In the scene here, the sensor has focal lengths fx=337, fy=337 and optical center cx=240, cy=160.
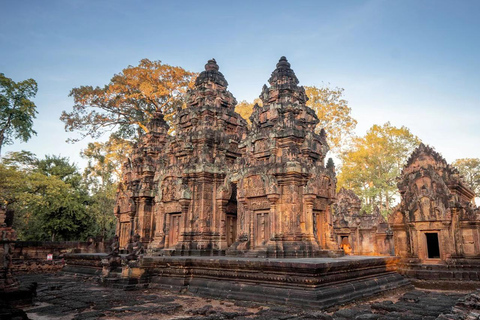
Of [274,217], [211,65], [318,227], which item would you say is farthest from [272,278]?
[211,65]

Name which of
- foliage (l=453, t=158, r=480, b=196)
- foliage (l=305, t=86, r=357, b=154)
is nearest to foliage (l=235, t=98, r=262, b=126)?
foliage (l=305, t=86, r=357, b=154)

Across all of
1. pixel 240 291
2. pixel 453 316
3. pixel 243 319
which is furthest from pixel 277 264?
pixel 453 316

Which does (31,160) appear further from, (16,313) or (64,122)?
(16,313)

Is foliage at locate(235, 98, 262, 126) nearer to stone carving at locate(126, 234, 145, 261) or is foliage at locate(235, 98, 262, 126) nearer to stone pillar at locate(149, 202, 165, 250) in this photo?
stone pillar at locate(149, 202, 165, 250)

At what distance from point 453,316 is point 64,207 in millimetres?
22488

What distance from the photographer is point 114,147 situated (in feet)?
82.0

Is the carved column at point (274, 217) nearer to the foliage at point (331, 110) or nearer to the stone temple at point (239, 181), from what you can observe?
the stone temple at point (239, 181)

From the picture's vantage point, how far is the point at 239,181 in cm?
1127

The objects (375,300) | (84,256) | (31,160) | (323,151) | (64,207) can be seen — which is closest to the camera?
(375,300)

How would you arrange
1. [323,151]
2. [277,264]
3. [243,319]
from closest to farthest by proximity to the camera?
1. [243,319]
2. [277,264]
3. [323,151]

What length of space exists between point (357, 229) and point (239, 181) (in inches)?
472

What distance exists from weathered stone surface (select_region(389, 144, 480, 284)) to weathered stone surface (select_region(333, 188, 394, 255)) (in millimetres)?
8250

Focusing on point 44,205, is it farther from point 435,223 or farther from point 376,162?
point 376,162

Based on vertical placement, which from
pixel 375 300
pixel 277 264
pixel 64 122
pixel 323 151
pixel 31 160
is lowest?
pixel 375 300
